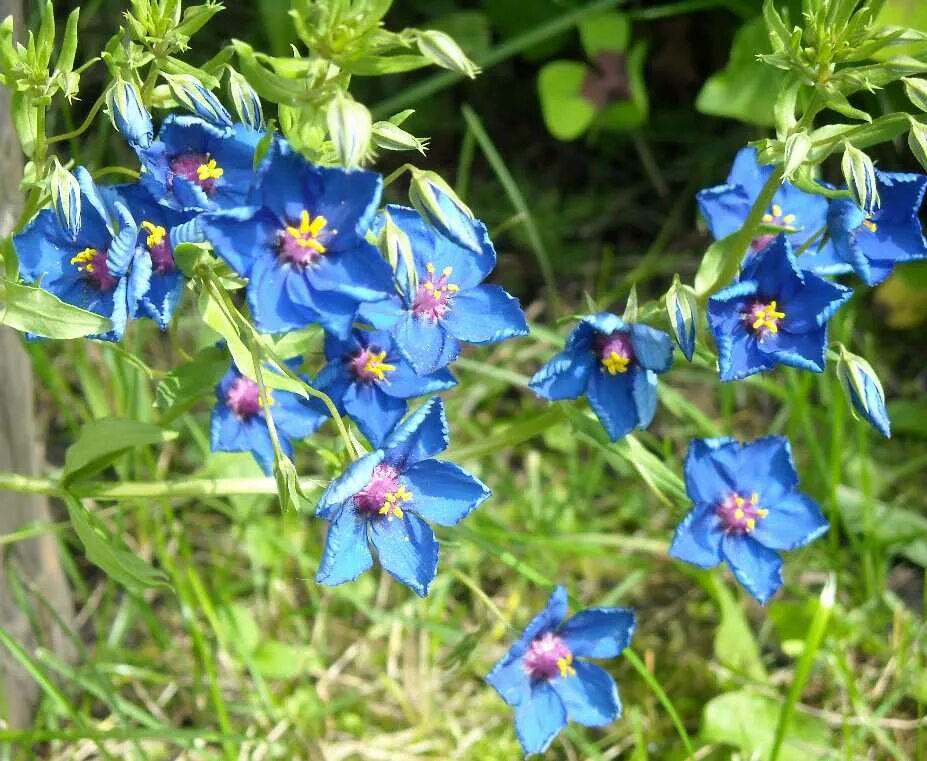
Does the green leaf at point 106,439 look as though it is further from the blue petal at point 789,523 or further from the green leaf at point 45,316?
the blue petal at point 789,523

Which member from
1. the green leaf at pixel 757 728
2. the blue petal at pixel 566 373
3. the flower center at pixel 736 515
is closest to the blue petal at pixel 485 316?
the blue petal at pixel 566 373

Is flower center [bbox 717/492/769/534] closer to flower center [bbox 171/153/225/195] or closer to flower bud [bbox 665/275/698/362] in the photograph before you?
flower bud [bbox 665/275/698/362]

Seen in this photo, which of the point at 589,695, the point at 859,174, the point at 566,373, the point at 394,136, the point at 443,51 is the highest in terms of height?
the point at 443,51

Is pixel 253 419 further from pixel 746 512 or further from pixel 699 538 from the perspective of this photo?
pixel 746 512

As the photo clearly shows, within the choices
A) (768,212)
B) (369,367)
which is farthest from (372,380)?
(768,212)

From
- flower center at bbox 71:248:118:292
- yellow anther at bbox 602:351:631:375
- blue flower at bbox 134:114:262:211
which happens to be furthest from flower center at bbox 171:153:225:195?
yellow anther at bbox 602:351:631:375

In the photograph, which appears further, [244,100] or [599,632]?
[599,632]
